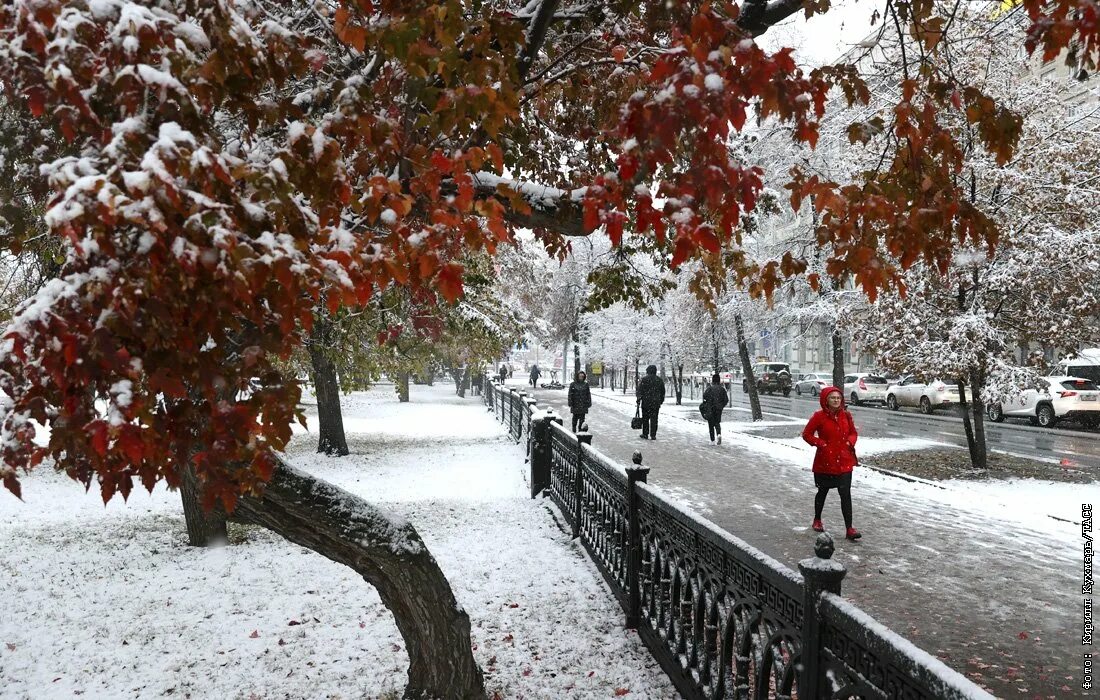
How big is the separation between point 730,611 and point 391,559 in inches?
74.5

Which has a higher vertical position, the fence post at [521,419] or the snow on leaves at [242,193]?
the snow on leaves at [242,193]

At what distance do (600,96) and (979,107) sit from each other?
2940 millimetres

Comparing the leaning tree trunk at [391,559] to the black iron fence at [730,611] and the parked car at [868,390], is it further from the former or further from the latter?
the parked car at [868,390]

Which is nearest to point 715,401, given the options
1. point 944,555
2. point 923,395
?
point 944,555

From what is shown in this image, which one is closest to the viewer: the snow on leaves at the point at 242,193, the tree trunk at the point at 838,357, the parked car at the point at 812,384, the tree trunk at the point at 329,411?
the snow on leaves at the point at 242,193

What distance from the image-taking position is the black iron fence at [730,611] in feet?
7.99

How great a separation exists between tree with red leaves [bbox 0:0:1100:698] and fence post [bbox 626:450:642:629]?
2.20 m

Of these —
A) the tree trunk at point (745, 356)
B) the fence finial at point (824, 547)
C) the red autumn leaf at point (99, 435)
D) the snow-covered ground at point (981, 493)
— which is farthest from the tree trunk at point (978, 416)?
the red autumn leaf at point (99, 435)

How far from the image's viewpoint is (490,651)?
5.41 m

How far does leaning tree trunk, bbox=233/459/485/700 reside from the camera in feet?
13.6

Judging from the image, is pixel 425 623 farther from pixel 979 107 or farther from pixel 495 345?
pixel 495 345

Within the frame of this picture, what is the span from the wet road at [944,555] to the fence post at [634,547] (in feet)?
6.83

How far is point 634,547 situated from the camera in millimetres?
5750

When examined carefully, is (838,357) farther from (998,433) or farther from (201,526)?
(201,526)
